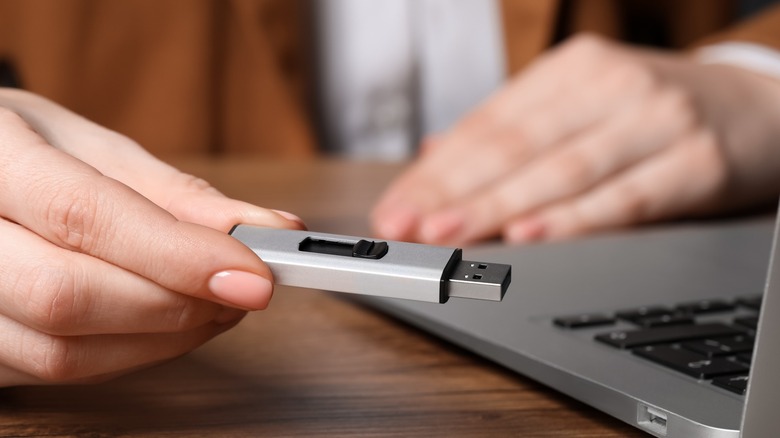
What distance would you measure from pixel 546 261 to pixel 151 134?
67 centimetres

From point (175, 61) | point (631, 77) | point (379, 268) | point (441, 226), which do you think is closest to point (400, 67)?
point (175, 61)

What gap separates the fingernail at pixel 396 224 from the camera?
511 millimetres

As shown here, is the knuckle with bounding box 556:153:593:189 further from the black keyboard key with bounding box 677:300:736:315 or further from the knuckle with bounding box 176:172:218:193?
the knuckle with bounding box 176:172:218:193

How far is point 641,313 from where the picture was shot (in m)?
0.31

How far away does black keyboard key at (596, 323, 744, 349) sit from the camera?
0.93 feet

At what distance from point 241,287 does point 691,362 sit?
0.45 ft

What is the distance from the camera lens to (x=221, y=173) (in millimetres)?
776

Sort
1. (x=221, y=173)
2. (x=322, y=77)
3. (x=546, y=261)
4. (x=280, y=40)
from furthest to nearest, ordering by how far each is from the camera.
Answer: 1. (x=322, y=77)
2. (x=280, y=40)
3. (x=221, y=173)
4. (x=546, y=261)

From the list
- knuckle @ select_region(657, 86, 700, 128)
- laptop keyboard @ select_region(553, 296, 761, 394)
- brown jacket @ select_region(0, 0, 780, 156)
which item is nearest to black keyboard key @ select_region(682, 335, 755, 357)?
laptop keyboard @ select_region(553, 296, 761, 394)

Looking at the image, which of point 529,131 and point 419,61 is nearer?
point 529,131

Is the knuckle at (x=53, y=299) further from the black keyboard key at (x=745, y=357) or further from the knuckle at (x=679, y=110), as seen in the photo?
the knuckle at (x=679, y=110)

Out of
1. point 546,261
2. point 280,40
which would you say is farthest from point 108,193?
point 280,40

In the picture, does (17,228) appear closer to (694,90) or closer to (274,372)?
(274,372)

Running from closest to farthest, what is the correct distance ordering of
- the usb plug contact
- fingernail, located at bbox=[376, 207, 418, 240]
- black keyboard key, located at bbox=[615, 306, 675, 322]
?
the usb plug contact, black keyboard key, located at bbox=[615, 306, 675, 322], fingernail, located at bbox=[376, 207, 418, 240]
